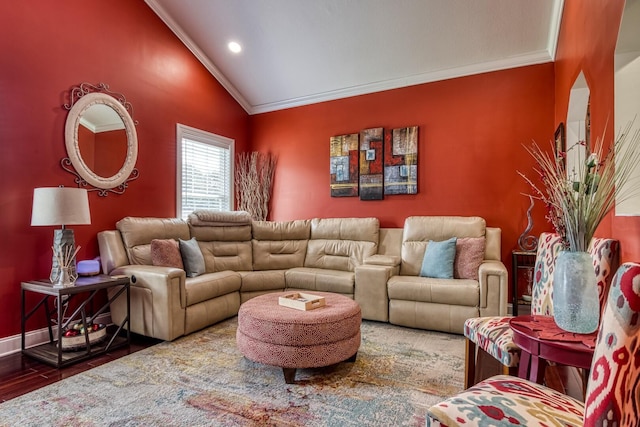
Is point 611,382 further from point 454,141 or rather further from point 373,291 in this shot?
point 454,141

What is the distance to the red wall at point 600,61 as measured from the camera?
1.54 meters

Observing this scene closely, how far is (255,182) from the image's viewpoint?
5168 mm

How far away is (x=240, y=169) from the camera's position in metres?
5.23

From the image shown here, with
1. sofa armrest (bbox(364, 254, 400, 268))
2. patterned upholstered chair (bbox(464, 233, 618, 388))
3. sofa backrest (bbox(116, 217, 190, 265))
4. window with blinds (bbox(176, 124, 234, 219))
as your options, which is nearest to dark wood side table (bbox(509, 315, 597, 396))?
patterned upholstered chair (bbox(464, 233, 618, 388))

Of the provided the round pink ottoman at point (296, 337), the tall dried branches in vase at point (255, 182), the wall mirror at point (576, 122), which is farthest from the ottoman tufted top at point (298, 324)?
the tall dried branches in vase at point (255, 182)

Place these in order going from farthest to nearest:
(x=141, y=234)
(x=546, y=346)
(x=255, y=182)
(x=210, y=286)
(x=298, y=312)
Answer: (x=255, y=182) < (x=141, y=234) < (x=210, y=286) < (x=298, y=312) < (x=546, y=346)

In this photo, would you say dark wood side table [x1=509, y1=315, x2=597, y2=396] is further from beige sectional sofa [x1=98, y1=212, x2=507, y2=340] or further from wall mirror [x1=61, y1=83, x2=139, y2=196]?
wall mirror [x1=61, y1=83, x2=139, y2=196]

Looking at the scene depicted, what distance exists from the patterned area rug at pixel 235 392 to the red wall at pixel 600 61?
1269mm

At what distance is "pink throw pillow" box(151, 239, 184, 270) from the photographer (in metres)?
3.32

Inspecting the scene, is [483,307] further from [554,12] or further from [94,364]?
[94,364]

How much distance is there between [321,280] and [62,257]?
234 centimetres

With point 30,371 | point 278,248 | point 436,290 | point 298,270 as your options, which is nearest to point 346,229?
point 298,270

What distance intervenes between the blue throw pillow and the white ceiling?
204 centimetres

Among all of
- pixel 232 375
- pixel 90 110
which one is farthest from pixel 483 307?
pixel 90 110
